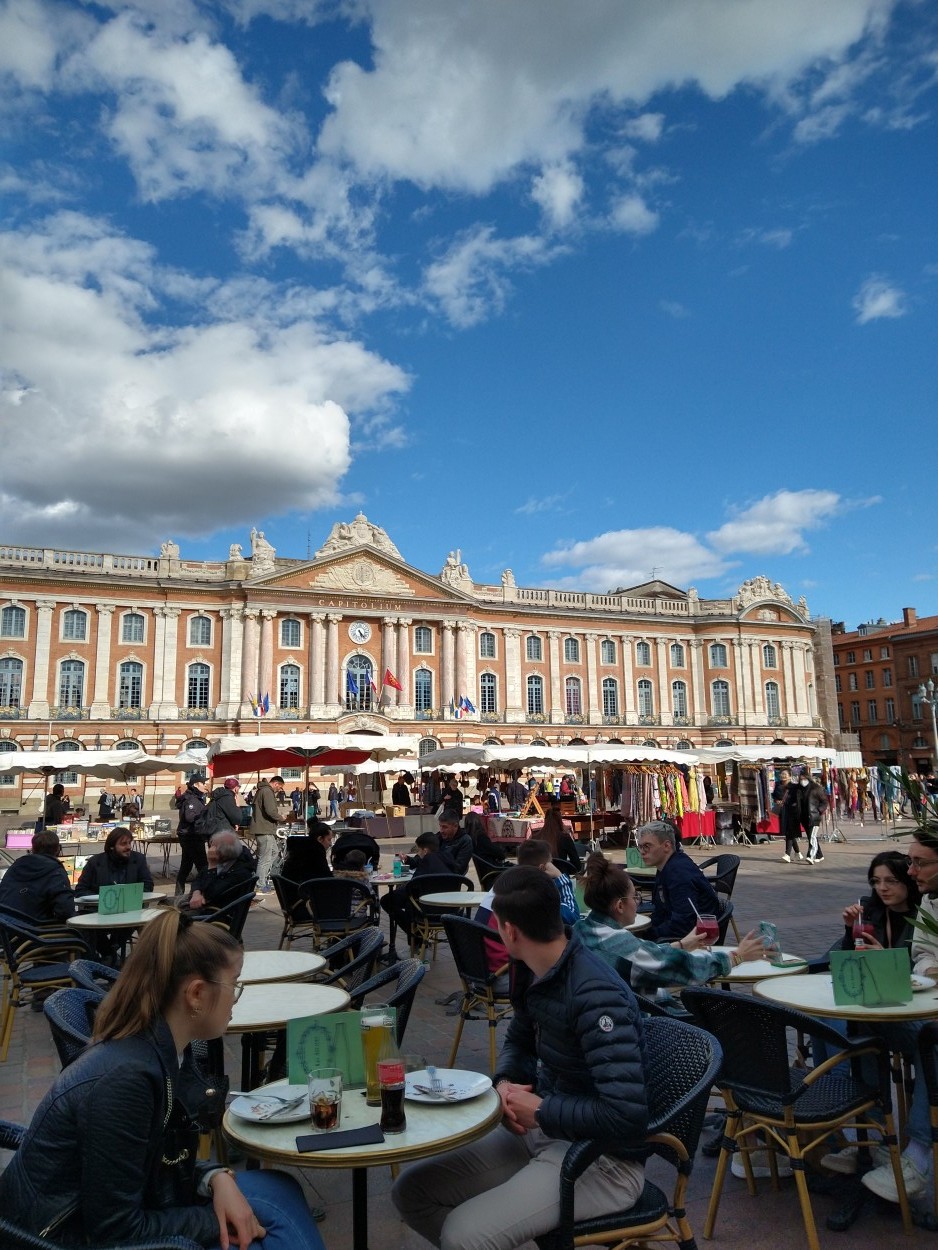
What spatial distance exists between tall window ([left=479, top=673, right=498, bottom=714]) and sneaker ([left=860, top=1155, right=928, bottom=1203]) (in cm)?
4045

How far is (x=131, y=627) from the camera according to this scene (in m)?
38.6

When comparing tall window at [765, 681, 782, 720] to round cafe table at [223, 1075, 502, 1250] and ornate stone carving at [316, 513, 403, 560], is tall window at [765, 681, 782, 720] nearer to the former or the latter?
ornate stone carving at [316, 513, 403, 560]

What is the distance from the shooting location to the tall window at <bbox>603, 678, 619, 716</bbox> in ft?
155

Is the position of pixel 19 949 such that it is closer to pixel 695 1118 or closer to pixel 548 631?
pixel 695 1118

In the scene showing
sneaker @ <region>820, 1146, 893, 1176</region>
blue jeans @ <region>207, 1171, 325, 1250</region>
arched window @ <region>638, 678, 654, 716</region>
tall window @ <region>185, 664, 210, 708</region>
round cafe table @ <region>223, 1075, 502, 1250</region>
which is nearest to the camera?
blue jeans @ <region>207, 1171, 325, 1250</region>

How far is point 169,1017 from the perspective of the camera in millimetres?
2193

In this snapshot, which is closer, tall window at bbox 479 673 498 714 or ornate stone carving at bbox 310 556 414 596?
ornate stone carving at bbox 310 556 414 596

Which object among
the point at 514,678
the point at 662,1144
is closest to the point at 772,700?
the point at 514,678

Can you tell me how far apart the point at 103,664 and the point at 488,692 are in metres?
17.5

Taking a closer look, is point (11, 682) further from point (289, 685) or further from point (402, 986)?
point (402, 986)

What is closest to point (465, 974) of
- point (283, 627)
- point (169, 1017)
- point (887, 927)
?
point (887, 927)

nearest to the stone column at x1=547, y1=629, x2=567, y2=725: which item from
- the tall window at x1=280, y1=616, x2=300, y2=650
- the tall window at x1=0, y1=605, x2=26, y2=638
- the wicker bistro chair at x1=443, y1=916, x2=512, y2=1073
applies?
the tall window at x1=280, y1=616, x2=300, y2=650

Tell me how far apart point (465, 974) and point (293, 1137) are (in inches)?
122

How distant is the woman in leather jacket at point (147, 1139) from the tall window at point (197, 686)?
38.2m
